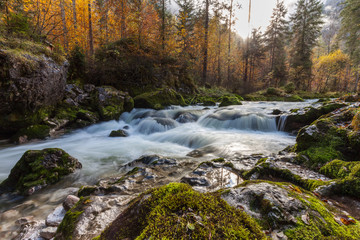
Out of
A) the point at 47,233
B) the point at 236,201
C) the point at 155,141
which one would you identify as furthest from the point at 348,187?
the point at 155,141

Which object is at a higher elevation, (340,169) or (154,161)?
(340,169)

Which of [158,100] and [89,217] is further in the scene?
[158,100]

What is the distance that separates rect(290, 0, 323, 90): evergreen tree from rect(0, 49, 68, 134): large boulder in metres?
30.3

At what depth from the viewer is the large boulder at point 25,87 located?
627 centimetres

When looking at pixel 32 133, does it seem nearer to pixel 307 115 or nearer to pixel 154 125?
pixel 154 125

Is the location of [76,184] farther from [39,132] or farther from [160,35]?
[160,35]

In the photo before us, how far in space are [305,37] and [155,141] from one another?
3076 cm

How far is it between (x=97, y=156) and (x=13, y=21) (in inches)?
280

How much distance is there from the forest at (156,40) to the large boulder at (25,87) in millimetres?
1680

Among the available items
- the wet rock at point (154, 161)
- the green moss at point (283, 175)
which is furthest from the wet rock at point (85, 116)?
the green moss at point (283, 175)

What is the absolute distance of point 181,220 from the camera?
1063 millimetres

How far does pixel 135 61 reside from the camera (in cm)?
1423

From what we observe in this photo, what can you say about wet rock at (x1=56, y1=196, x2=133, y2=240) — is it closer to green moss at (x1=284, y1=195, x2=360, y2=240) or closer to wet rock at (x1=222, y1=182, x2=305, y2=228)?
wet rock at (x1=222, y1=182, x2=305, y2=228)

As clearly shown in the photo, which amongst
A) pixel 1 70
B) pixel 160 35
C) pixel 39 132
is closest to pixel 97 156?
pixel 39 132
